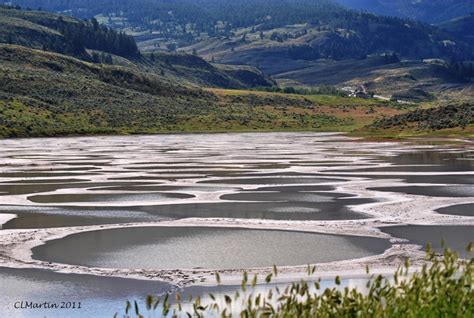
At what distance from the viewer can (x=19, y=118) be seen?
128 metres

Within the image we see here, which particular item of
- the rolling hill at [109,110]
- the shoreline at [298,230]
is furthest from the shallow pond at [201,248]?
the rolling hill at [109,110]

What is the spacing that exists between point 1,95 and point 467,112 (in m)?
79.5

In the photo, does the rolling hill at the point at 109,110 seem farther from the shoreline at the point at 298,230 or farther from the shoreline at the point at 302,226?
the shoreline at the point at 298,230

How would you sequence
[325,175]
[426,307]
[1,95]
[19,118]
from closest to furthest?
[426,307]
[325,175]
[19,118]
[1,95]

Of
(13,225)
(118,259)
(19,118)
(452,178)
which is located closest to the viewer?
(118,259)

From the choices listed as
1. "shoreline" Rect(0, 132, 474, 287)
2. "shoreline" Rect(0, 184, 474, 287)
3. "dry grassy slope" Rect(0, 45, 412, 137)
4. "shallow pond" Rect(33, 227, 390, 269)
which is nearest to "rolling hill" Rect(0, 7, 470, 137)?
"dry grassy slope" Rect(0, 45, 412, 137)

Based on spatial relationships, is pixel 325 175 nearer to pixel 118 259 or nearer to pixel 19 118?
pixel 118 259

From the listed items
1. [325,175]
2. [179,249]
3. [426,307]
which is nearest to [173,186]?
[325,175]

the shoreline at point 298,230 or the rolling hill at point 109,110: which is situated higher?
the shoreline at point 298,230

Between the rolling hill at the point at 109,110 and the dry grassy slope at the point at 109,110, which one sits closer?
the rolling hill at the point at 109,110

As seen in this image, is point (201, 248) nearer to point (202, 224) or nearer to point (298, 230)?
point (298, 230)

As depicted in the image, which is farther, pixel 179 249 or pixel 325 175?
pixel 325 175

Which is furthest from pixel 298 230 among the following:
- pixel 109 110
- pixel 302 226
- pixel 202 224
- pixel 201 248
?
pixel 109 110

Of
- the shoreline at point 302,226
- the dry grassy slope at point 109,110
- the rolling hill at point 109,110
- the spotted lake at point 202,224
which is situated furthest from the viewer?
the dry grassy slope at point 109,110
